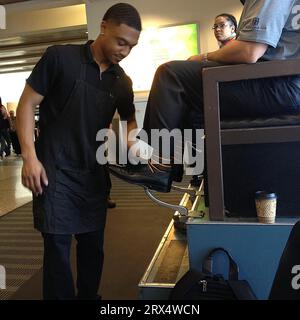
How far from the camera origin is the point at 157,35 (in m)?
5.18

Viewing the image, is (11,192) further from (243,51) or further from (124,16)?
(243,51)

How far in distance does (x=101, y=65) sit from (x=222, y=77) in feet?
1.57

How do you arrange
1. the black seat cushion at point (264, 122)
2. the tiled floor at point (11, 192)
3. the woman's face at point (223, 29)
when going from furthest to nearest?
the tiled floor at point (11, 192)
the woman's face at point (223, 29)
the black seat cushion at point (264, 122)

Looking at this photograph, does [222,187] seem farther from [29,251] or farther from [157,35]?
[157,35]

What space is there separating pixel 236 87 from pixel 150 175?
437 millimetres

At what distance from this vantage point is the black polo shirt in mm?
1227

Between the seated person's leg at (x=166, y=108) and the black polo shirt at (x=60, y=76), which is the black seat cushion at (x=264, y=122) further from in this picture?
the black polo shirt at (x=60, y=76)

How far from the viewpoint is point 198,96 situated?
1320mm

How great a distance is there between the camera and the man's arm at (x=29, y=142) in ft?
3.84

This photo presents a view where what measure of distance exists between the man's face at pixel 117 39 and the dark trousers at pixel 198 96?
155 millimetres

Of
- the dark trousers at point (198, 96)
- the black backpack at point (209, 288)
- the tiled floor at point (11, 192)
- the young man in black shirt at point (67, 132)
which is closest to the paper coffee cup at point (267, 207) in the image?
the black backpack at point (209, 288)

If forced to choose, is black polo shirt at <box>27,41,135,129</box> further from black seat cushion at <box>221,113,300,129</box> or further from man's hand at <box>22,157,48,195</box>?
black seat cushion at <box>221,113,300,129</box>

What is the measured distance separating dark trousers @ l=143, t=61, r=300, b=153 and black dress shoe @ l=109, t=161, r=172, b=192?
0.15m
